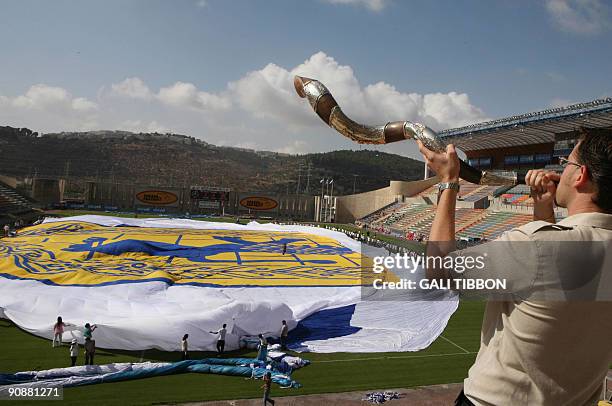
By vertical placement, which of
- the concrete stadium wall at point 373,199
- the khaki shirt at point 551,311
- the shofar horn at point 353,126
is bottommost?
the khaki shirt at point 551,311

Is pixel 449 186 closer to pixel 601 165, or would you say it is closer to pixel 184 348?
pixel 601 165

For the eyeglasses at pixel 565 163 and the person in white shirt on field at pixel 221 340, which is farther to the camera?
the person in white shirt on field at pixel 221 340

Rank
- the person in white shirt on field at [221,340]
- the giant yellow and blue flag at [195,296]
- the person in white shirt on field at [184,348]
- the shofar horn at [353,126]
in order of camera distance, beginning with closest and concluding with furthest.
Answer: the shofar horn at [353,126] < the person in white shirt on field at [184,348] < the person in white shirt on field at [221,340] < the giant yellow and blue flag at [195,296]

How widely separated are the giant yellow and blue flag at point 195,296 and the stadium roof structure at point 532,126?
1793cm

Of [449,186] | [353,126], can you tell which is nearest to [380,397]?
[353,126]

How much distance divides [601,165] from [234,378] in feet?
33.1

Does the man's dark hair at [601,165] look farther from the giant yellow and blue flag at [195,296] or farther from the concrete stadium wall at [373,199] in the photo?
the concrete stadium wall at [373,199]

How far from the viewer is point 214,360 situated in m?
10.9

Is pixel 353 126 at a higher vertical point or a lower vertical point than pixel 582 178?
higher

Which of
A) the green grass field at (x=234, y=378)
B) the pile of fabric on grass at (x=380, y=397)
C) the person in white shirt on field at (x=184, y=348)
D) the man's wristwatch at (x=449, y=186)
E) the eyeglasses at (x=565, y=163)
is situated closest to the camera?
the eyeglasses at (x=565, y=163)

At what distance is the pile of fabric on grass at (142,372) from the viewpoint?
9266mm

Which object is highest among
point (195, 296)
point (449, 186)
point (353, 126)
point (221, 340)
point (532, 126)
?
point (532, 126)

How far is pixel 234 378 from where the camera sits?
10.3 metres

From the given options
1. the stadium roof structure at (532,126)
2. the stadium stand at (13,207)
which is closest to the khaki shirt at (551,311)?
the stadium roof structure at (532,126)
